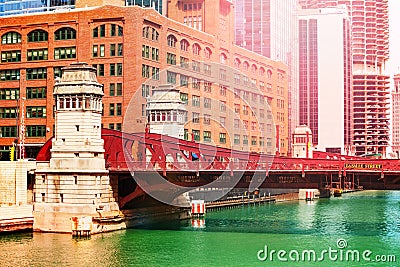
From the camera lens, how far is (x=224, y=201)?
108375 mm

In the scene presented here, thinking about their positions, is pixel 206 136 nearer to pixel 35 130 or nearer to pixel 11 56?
pixel 35 130

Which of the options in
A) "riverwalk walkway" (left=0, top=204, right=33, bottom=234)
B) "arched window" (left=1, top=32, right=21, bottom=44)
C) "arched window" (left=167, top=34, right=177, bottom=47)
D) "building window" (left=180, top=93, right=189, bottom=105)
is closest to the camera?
"riverwalk walkway" (left=0, top=204, right=33, bottom=234)

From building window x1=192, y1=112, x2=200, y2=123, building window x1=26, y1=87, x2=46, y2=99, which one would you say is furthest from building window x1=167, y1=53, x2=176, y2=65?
building window x1=26, y1=87, x2=46, y2=99

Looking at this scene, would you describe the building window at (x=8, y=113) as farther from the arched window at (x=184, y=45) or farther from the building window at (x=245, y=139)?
the building window at (x=245, y=139)

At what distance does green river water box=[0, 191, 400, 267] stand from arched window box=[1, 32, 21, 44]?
47809 mm

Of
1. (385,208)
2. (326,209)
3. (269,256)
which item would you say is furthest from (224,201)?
(269,256)

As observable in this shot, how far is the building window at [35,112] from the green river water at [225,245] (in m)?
38.8

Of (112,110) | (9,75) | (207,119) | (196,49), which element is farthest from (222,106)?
(9,75)

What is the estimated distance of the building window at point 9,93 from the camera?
11300cm

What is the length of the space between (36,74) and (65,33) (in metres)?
8.12

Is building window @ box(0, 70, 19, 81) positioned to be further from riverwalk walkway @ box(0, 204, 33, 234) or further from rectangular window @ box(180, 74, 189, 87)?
riverwalk walkway @ box(0, 204, 33, 234)

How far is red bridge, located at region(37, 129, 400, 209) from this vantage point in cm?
7294

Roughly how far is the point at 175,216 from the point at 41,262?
111 ft

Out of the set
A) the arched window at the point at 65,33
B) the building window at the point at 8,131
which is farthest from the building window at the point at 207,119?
the building window at the point at 8,131
